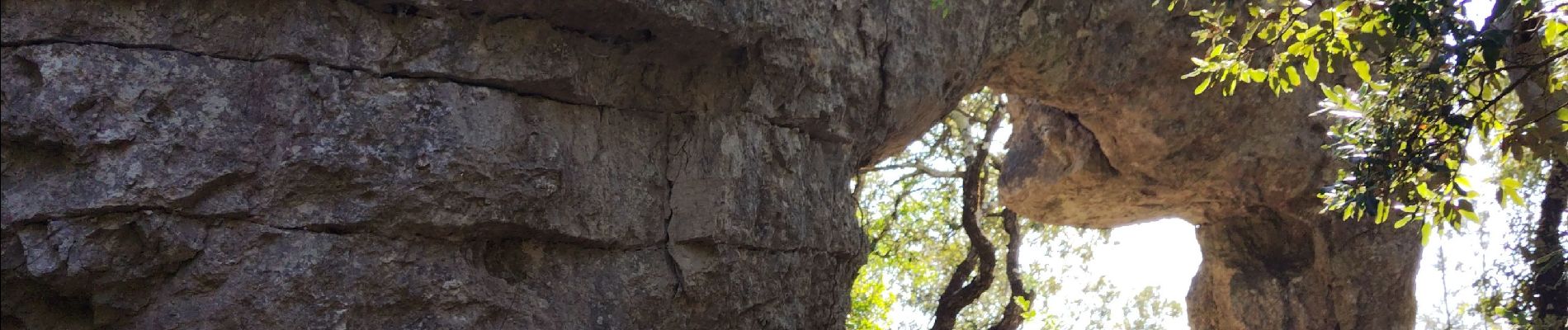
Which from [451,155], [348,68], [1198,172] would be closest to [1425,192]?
[451,155]

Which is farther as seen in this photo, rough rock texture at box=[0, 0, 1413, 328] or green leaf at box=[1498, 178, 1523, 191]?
green leaf at box=[1498, 178, 1523, 191]

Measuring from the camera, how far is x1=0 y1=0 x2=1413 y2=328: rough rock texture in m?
3.14

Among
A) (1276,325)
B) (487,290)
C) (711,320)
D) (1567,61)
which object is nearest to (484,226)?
(487,290)

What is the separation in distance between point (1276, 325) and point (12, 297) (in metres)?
7.34

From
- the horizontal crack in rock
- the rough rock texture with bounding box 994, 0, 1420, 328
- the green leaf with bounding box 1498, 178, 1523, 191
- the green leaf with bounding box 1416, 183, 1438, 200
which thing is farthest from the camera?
the rough rock texture with bounding box 994, 0, 1420, 328

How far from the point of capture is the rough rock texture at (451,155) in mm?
3137

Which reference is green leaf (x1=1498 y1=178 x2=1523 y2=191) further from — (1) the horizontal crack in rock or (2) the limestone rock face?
(1) the horizontal crack in rock

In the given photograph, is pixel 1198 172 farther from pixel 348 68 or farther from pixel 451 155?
pixel 348 68

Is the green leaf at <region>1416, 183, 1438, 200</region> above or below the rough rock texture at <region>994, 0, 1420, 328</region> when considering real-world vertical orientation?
below

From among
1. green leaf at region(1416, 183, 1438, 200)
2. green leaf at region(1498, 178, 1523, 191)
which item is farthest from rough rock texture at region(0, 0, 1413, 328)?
green leaf at region(1498, 178, 1523, 191)

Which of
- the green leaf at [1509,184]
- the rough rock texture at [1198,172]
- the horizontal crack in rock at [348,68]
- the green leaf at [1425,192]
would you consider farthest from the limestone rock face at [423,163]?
the rough rock texture at [1198,172]

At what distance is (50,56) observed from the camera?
3.07m

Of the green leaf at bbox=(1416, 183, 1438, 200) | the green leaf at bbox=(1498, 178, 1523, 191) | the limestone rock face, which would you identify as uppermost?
the green leaf at bbox=(1498, 178, 1523, 191)

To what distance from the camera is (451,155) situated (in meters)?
3.59
